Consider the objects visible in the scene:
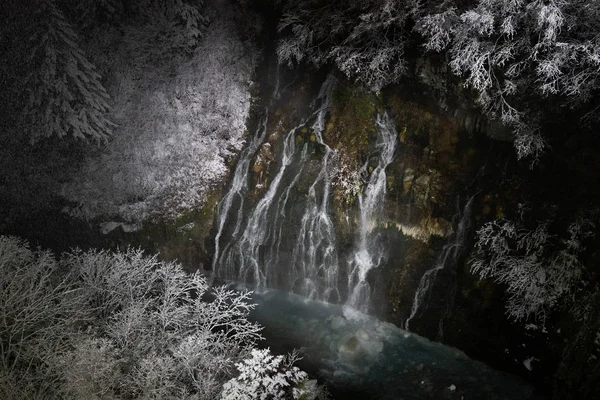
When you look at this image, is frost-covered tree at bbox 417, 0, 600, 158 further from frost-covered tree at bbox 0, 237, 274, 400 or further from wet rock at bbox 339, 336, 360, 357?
frost-covered tree at bbox 0, 237, 274, 400

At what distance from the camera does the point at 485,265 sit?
9.01 m

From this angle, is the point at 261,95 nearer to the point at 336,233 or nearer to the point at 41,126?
the point at 336,233

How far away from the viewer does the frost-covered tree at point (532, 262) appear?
760cm

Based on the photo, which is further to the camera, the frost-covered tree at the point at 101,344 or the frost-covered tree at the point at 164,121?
the frost-covered tree at the point at 164,121

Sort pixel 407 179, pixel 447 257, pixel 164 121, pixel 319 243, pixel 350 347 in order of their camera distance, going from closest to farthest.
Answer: pixel 447 257 → pixel 350 347 → pixel 407 179 → pixel 319 243 → pixel 164 121

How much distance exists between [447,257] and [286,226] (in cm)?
510

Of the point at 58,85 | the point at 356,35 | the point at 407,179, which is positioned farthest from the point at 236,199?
the point at 58,85

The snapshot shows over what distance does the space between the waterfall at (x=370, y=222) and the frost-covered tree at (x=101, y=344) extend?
4.25m

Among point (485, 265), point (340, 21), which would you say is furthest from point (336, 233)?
point (340, 21)

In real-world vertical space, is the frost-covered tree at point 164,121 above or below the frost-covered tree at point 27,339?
above

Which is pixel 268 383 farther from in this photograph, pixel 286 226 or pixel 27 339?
pixel 286 226

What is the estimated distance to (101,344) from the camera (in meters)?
7.52

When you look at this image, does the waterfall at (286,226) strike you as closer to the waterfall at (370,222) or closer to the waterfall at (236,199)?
the waterfall at (236,199)

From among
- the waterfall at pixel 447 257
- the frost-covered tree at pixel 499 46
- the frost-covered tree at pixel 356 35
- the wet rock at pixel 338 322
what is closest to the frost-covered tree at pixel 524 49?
the frost-covered tree at pixel 499 46
